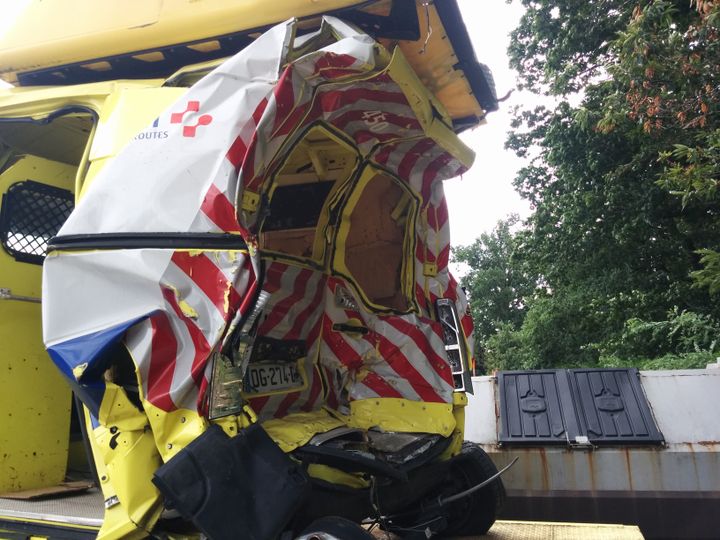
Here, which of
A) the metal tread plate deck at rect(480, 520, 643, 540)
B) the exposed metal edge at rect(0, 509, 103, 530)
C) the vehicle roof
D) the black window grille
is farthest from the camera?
the black window grille

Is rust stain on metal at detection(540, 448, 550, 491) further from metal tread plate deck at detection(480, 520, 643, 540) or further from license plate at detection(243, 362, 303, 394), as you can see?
license plate at detection(243, 362, 303, 394)

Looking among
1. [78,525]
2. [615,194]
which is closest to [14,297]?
[78,525]

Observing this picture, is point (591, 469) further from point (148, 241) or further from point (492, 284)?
point (492, 284)

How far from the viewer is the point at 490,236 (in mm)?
33688

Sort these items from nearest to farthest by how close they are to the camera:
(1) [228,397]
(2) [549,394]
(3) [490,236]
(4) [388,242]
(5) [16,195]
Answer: (1) [228,397], (5) [16,195], (4) [388,242], (2) [549,394], (3) [490,236]

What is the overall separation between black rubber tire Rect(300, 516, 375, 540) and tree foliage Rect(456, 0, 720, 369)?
21.3ft

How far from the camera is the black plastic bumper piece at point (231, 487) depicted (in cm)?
192

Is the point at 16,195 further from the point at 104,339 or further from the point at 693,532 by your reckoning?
the point at 693,532

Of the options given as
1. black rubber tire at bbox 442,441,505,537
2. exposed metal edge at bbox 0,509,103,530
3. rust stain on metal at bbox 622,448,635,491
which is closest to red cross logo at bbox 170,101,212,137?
exposed metal edge at bbox 0,509,103,530

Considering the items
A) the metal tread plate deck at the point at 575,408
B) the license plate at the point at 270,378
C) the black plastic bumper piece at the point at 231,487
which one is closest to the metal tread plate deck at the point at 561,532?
the metal tread plate deck at the point at 575,408

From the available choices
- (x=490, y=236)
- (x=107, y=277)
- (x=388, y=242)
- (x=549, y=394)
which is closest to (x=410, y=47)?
(x=388, y=242)

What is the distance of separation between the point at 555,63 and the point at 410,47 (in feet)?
34.9

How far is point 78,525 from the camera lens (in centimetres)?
247

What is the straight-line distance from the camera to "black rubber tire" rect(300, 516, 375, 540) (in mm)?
2068
